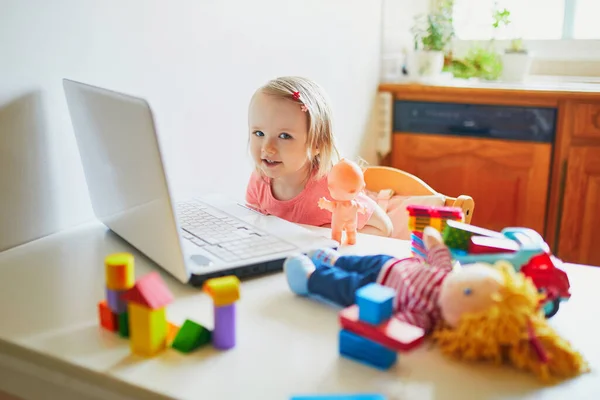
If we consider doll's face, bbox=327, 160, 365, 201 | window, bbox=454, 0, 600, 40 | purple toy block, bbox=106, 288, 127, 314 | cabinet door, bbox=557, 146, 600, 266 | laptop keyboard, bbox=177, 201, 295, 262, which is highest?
window, bbox=454, 0, 600, 40

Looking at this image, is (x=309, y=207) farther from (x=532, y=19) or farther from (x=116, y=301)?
(x=532, y=19)

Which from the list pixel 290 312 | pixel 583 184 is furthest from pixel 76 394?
pixel 583 184

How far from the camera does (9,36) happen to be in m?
0.98

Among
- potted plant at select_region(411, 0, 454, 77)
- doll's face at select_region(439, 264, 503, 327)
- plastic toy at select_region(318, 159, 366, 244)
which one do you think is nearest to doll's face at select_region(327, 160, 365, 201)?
plastic toy at select_region(318, 159, 366, 244)

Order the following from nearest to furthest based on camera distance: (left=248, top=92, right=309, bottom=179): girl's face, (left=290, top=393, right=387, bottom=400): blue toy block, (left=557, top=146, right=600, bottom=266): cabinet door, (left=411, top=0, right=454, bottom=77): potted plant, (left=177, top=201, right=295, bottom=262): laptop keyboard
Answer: (left=290, top=393, right=387, bottom=400): blue toy block → (left=177, top=201, right=295, bottom=262): laptop keyboard → (left=248, top=92, right=309, bottom=179): girl's face → (left=557, top=146, right=600, bottom=266): cabinet door → (left=411, top=0, right=454, bottom=77): potted plant

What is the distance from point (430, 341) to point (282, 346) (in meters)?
0.17

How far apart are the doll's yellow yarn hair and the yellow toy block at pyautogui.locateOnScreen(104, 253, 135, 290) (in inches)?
14.4

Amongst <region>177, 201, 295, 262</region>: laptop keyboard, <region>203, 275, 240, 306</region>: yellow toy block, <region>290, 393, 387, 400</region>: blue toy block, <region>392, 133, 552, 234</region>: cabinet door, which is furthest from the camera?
<region>392, 133, 552, 234</region>: cabinet door

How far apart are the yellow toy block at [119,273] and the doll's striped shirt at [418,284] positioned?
0.98 ft

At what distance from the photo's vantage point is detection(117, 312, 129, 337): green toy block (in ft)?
2.34

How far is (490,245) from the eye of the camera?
30.0 inches

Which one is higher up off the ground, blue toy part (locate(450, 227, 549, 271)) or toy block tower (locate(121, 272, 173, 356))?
blue toy part (locate(450, 227, 549, 271))

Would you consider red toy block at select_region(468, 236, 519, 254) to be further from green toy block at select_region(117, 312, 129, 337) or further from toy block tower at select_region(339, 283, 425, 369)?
green toy block at select_region(117, 312, 129, 337)

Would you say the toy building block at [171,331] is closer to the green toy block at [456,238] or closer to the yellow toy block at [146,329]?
the yellow toy block at [146,329]
